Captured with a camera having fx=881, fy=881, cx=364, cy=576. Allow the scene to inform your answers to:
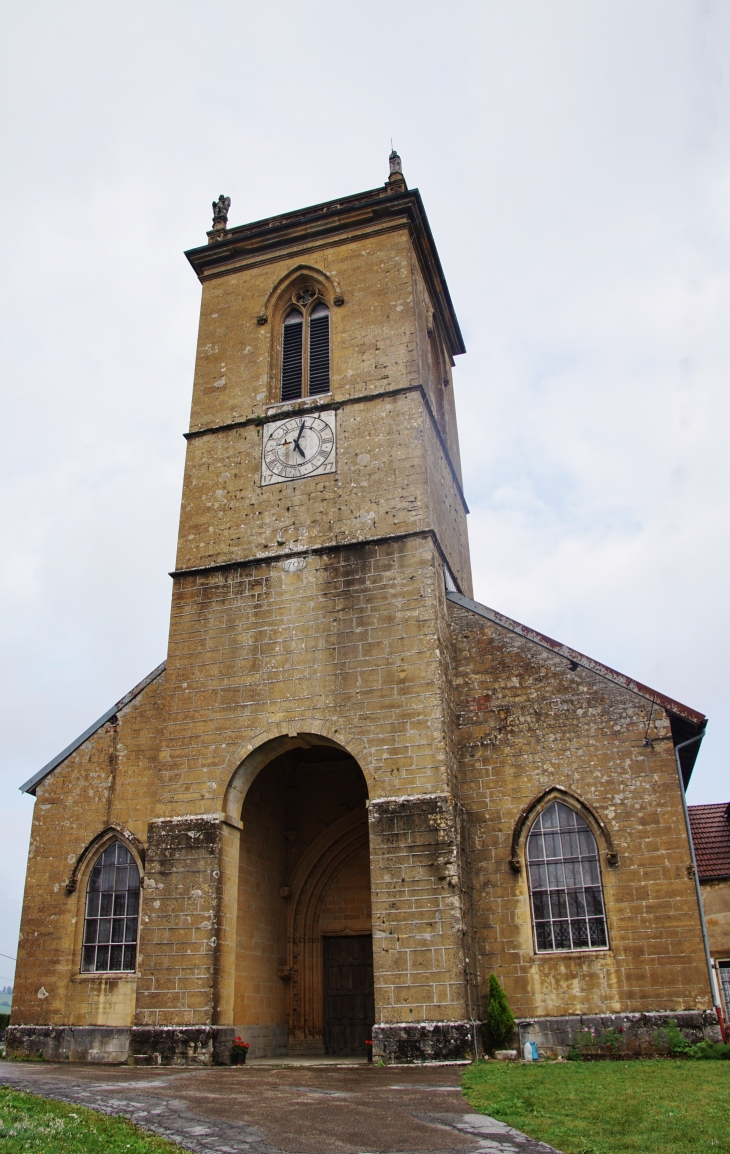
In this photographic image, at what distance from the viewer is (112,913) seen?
13.9 m

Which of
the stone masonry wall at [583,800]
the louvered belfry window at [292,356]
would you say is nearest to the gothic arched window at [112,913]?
the stone masonry wall at [583,800]

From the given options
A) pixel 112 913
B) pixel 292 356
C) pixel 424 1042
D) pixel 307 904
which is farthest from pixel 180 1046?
pixel 292 356

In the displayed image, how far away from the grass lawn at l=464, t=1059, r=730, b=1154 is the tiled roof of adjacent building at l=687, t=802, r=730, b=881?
843 cm

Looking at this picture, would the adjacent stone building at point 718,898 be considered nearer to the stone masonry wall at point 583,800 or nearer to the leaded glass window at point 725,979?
the leaded glass window at point 725,979

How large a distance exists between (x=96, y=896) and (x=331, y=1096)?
7385mm

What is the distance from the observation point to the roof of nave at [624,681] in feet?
41.6

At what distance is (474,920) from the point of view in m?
12.6

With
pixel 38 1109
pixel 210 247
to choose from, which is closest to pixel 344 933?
pixel 38 1109

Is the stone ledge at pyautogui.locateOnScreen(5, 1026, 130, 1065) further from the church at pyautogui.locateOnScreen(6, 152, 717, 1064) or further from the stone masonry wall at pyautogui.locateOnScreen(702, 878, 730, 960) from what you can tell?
the stone masonry wall at pyautogui.locateOnScreen(702, 878, 730, 960)

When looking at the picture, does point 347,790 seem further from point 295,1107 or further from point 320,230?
point 320,230

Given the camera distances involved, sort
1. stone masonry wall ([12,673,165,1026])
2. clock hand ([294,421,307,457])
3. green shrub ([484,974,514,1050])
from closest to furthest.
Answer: green shrub ([484,974,514,1050]) → stone masonry wall ([12,673,165,1026]) → clock hand ([294,421,307,457])

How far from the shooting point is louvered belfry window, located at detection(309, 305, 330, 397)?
16953 millimetres

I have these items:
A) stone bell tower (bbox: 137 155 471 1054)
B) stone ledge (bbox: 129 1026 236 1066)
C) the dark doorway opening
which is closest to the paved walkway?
stone ledge (bbox: 129 1026 236 1066)

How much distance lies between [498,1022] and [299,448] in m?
9.71
